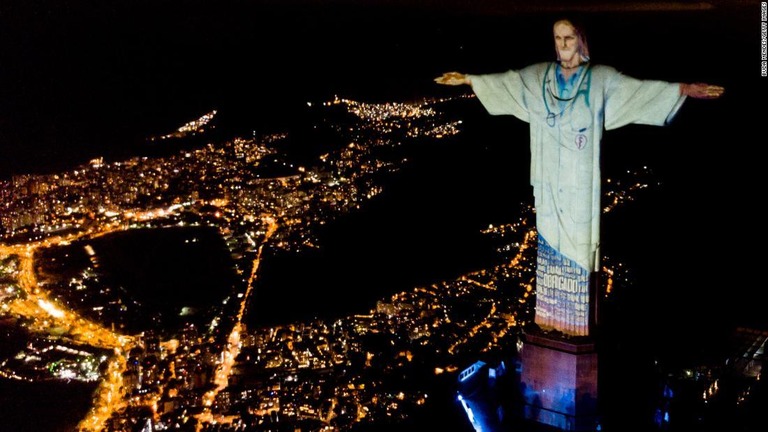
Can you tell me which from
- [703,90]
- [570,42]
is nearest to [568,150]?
[570,42]

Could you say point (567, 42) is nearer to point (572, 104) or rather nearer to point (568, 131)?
point (572, 104)

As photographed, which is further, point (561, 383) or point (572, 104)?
point (561, 383)

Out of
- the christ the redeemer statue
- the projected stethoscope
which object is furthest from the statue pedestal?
the projected stethoscope

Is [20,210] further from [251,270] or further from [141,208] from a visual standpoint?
[251,270]

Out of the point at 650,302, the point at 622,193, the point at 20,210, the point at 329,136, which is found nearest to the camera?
the point at 650,302

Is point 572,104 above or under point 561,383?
above

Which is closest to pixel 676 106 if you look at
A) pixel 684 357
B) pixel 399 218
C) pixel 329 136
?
pixel 684 357
